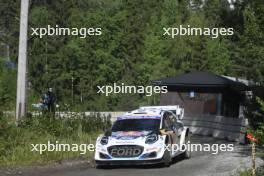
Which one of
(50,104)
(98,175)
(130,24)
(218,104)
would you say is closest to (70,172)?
(98,175)

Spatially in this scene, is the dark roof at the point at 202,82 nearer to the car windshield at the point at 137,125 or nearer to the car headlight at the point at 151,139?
the car windshield at the point at 137,125

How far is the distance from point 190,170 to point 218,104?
62.7 feet

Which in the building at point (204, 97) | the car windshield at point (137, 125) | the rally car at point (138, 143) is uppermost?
the building at point (204, 97)

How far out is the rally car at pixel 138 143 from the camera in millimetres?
16656

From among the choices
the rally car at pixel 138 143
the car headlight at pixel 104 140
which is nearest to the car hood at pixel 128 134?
the rally car at pixel 138 143

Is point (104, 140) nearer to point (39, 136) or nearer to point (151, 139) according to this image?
point (151, 139)

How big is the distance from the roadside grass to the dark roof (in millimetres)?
11175

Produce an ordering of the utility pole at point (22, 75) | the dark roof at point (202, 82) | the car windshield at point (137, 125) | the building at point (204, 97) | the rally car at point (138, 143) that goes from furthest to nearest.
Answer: the dark roof at point (202, 82) < the building at point (204, 97) < the utility pole at point (22, 75) < the car windshield at point (137, 125) < the rally car at point (138, 143)

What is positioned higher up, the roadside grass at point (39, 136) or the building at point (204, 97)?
the building at point (204, 97)

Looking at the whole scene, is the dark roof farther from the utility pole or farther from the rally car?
the rally car

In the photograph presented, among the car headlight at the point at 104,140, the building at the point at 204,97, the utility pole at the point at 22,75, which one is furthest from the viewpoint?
the building at the point at 204,97

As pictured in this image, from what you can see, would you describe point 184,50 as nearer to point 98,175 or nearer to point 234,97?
point 234,97

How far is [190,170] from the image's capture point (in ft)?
53.9

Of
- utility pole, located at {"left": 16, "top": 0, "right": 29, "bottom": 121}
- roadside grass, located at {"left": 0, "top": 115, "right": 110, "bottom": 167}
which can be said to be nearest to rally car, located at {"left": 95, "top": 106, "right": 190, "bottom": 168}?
roadside grass, located at {"left": 0, "top": 115, "right": 110, "bottom": 167}
